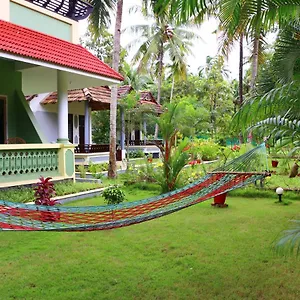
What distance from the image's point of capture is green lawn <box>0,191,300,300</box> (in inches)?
121

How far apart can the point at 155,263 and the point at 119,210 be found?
676 mm

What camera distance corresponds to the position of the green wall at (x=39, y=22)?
23.7ft

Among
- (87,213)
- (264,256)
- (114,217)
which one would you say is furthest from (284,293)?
(87,213)

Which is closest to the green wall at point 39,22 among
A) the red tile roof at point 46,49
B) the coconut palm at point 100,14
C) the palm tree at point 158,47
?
the red tile roof at point 46,49

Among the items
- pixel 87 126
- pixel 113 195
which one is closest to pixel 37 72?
pixel 113 195

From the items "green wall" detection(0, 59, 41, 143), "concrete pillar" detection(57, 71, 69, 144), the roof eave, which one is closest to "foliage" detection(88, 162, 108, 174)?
→ "green wall" detection(0, 59, 41, 143)

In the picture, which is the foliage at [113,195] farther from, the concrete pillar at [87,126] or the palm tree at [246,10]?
the concrete pillar at [87,126]

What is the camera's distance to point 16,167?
686 cm

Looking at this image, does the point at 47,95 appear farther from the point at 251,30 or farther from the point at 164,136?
the point at 251,30

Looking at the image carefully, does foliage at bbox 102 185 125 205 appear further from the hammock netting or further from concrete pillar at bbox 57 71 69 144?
concrete pillar at bbox 57 71 69 144

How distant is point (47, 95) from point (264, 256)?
11615 millimetres

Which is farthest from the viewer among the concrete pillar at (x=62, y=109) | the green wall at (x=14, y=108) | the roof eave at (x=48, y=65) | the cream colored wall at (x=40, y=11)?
the green wall at (x=14, y=108)

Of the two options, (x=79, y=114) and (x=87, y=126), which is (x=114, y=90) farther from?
(x=79, y=114)

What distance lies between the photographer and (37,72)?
8812mm
